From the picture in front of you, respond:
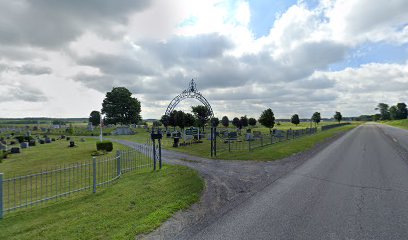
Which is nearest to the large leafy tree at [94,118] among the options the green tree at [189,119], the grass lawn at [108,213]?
the green tree at [189,119]

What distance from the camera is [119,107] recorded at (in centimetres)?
7712

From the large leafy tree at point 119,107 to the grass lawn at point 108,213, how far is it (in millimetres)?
70199

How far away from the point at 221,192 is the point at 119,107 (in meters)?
72.7

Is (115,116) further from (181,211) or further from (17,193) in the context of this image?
(181,211)

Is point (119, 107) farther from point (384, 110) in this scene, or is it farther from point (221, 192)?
point (384, 110)

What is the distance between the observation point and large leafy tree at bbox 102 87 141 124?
253 feet

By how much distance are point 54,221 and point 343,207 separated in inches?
301

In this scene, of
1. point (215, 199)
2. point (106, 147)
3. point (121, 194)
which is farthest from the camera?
point (106, 147)

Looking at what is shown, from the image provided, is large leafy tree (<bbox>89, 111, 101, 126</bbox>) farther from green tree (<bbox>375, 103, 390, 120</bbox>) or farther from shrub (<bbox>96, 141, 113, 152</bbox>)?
green tree (<bbox>375, 103, 390, 120</bbox>)

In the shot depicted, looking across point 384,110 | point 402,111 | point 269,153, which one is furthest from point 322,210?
point 384,110

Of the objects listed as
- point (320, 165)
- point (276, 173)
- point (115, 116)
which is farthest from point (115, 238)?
point (115, 116)

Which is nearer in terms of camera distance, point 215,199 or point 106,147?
point 215,199

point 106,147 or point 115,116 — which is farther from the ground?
point 115,116

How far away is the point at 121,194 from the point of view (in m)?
9.21
